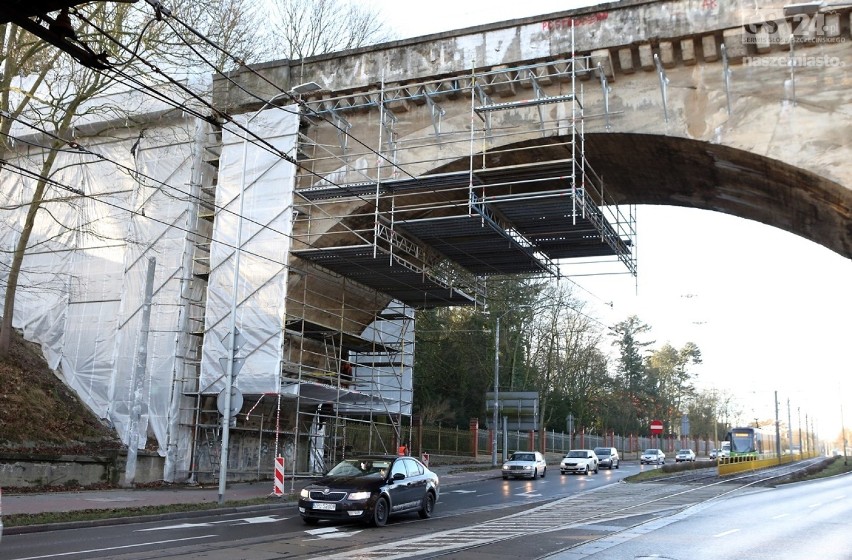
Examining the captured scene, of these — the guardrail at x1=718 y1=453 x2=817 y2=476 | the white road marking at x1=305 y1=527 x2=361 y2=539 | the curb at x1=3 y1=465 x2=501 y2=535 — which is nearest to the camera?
the curb at x1=3 y1=465 x2=501 y2=535

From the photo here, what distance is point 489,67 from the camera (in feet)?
69.9

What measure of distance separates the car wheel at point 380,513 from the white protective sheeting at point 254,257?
8475 millimetres

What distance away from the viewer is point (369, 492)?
46.8ft

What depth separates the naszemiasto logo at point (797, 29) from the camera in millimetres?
17984

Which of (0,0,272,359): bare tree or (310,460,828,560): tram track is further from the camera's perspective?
(0,0,272,359): bare tree

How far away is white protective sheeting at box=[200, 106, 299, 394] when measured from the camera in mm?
22828

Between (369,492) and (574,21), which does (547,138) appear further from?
(369,492)

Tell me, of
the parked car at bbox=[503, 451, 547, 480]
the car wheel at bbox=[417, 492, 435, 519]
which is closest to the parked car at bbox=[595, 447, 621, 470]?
the parked car at bbox=[503, 451, 547, 480]

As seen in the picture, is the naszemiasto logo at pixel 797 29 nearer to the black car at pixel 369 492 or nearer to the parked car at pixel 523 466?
the black car at pixel 369 492

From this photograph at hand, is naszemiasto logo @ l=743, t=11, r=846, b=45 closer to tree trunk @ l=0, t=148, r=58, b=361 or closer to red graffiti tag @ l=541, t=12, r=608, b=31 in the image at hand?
red graffiti tag @ l=541, t=12, r=608, b=31

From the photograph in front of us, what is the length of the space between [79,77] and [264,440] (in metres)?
13.0

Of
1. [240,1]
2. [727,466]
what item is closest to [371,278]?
[240,1]

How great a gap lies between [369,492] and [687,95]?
12.8 metres

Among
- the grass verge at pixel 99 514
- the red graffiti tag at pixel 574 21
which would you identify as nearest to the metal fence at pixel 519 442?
the grass verge at pixel 99 514
